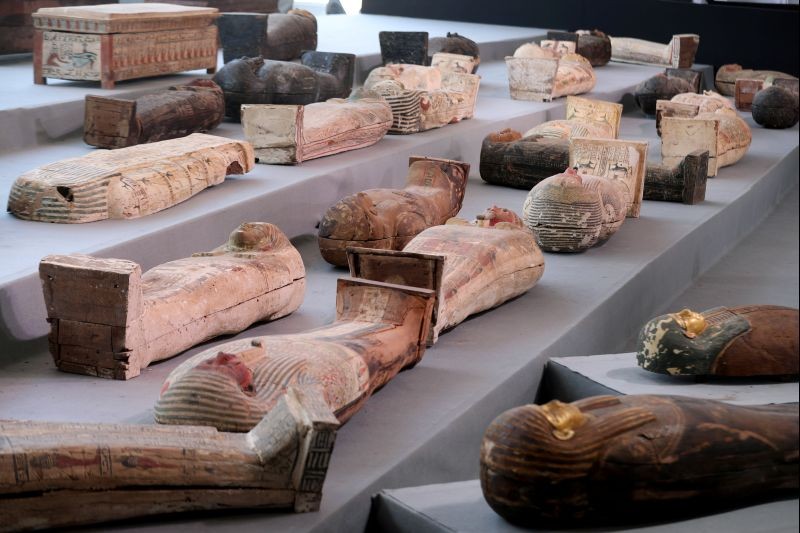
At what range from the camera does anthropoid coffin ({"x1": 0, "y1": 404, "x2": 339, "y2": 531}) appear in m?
2.64

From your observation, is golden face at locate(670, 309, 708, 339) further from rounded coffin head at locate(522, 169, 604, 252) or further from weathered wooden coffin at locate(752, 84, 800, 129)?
weathered wooden coffin at locate(752, 84, 800, 129)

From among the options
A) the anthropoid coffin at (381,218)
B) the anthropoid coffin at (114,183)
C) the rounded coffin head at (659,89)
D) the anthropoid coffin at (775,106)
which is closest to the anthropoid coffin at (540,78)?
the rounded coffin head at (659,89)

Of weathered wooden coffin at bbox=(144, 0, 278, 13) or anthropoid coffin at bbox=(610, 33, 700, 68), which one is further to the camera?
anthropoid coffin at bbox=(610, 33, 700, 68)

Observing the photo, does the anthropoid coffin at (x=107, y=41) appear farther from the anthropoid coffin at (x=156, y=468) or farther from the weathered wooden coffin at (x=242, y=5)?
the anthropoid coffin at (x=156, y=468)

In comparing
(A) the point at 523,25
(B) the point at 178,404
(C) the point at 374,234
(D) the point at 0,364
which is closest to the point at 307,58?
(C) the point at 374,234

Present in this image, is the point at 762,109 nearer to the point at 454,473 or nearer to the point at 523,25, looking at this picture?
the point at 523,25

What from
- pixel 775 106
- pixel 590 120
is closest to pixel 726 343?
pixel 590 120

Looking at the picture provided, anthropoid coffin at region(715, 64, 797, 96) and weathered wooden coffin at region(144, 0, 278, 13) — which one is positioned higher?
weathered wooden coffin at region(144, 0, 278, 13)

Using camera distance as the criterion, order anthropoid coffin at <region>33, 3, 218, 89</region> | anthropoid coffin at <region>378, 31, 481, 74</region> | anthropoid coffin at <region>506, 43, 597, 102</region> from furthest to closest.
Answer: anthropoid coffin at <region>378, 31, 481, 74</region>
anthropoid coffin at <region>506, 43, 597, 102</region>
anthropoid coffin at <region>33, 3, 218, 89</region>

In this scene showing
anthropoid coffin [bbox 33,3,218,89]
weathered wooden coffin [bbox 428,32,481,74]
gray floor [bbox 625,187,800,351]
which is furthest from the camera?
weathered wooden coffin [bbox 428,32,481,74]

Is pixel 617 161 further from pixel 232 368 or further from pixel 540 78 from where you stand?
pixel 232 368

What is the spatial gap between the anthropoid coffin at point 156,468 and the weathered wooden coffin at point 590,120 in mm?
4952

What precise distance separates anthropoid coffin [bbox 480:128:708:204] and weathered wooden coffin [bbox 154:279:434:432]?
3144 millimetres

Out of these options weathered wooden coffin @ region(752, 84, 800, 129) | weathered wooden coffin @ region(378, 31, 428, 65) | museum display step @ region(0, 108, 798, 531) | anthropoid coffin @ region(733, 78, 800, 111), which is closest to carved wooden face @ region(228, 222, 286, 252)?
museum display step @ region(0, 108, 798, 531)
